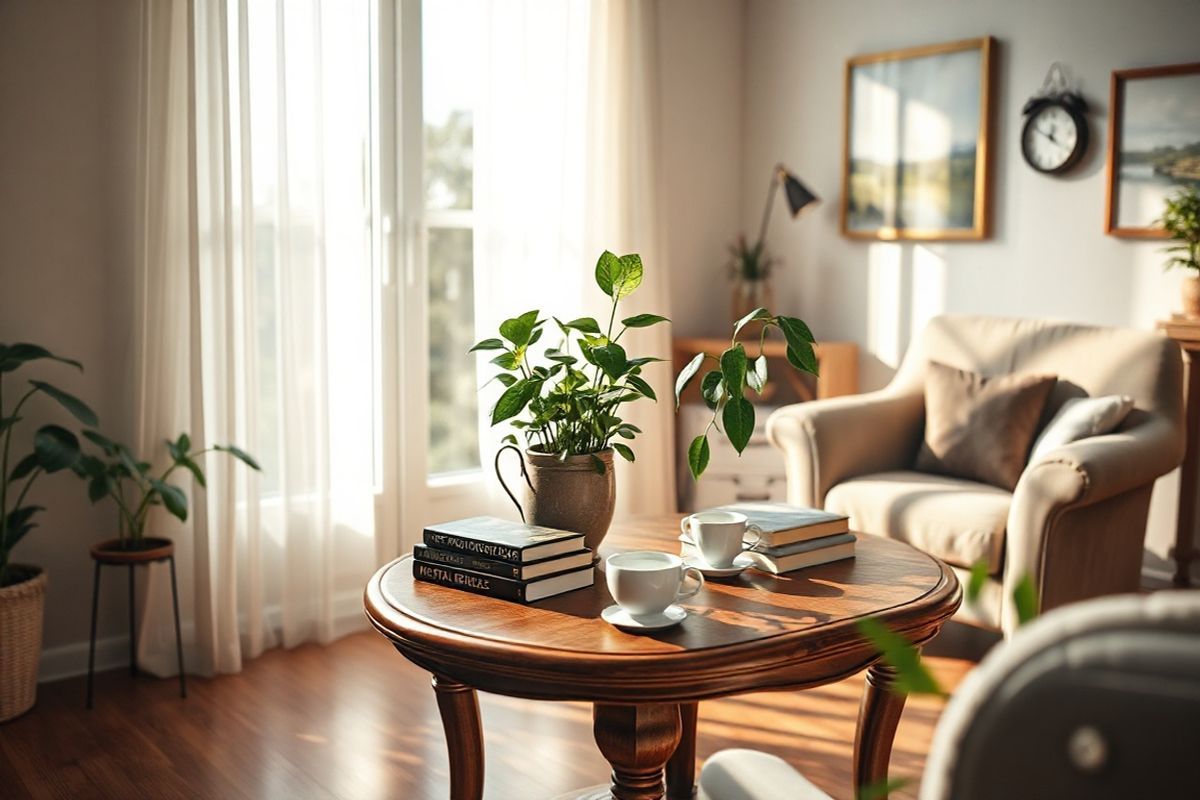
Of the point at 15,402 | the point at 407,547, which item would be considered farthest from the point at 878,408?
the point at 15,402

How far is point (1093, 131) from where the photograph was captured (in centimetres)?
374

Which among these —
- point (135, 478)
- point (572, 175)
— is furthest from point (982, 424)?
point (135, 478)

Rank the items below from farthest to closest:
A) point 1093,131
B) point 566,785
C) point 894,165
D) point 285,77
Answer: point 894,165 < point 1093,131 < point 285,77 < point 566,785

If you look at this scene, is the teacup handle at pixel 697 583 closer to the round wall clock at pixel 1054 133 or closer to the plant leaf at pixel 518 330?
the plant leaf at pixel 518 330

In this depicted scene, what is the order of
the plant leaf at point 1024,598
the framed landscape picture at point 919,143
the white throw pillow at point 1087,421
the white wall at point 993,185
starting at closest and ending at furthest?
the plant leaf at point 1024,598
the white throw pillow at point 1087,421
the white wall at point 993,185
the framed landscape picture at point 919,143

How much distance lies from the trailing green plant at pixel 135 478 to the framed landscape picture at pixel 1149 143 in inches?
109

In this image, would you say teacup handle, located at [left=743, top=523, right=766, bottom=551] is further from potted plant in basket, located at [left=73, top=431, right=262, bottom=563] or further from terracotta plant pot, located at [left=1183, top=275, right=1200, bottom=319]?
terracotta plant pot, located at [left=1183, top=275, right=1200, bottom=319]

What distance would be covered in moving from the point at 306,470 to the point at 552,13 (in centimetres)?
172

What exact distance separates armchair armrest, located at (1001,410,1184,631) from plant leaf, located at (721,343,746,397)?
48.0 inches

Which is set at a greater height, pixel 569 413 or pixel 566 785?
pixel 569 413

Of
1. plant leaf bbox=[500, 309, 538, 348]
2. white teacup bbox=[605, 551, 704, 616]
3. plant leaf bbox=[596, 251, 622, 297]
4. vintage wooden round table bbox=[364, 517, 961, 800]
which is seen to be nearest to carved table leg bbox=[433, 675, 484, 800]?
vintage wooden round table bbox=[364, 517, 961, 800]

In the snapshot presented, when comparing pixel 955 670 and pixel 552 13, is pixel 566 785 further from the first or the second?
pixel 552 13

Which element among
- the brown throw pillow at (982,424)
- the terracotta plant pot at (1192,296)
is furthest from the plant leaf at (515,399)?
the terracotta plant pot at (1192,296)

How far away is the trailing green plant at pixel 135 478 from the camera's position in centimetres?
273
